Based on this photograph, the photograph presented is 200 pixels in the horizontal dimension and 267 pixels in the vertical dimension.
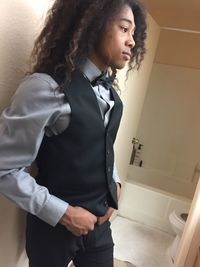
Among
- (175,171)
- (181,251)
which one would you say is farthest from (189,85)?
(181,251)

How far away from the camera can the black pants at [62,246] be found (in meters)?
1.04

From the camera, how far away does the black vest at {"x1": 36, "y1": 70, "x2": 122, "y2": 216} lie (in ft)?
3.10

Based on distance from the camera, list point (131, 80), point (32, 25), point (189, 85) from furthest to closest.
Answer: point (189, 85), point (131, 80), point (32, 25)

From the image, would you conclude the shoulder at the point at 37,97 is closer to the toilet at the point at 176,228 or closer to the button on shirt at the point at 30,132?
the button on shirt at the point at 30,132

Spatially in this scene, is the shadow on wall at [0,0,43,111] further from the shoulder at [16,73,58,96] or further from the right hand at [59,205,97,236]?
the right hand at [59,205,97,236]

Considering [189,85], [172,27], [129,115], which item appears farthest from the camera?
[189,85]

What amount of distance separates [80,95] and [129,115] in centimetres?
163

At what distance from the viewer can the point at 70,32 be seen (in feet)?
3.15

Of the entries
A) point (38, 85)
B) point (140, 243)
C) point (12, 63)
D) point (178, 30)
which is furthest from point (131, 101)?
point (38, 85)

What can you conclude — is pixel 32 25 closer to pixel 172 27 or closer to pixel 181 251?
pixel 181 251

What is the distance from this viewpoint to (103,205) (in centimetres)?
109

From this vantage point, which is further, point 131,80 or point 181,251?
point 131,80

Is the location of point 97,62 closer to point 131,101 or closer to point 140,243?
point 131,101

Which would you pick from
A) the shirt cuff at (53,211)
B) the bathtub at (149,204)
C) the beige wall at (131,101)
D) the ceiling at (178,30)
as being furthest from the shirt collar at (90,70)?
the bathtub at (149,204)
